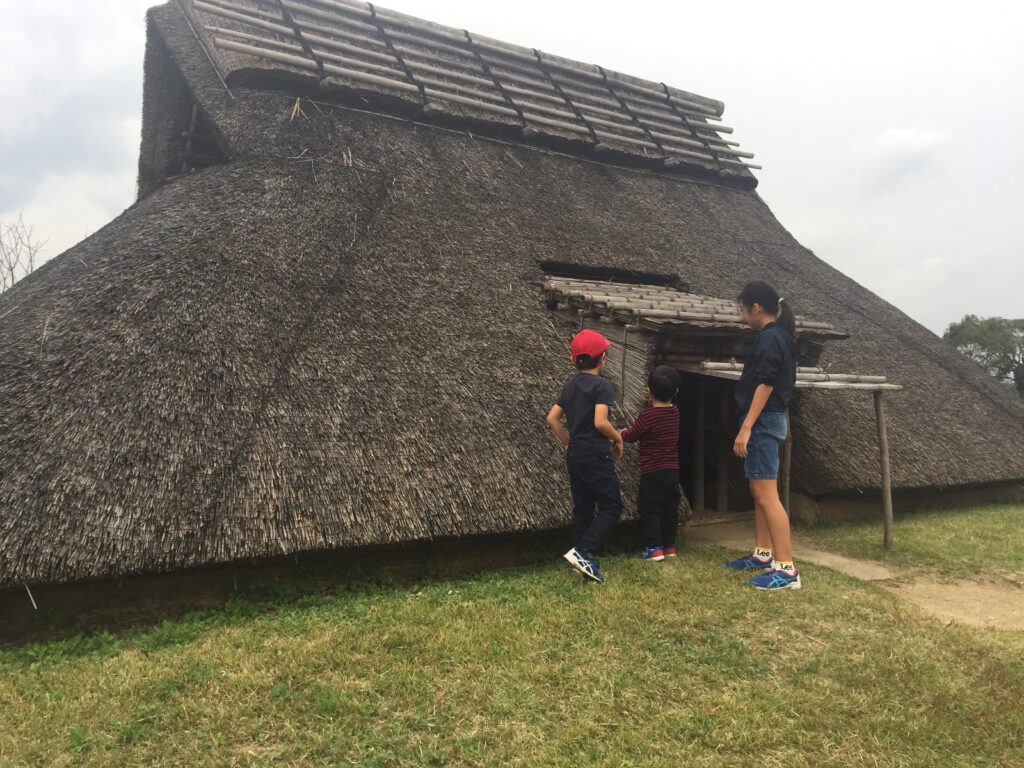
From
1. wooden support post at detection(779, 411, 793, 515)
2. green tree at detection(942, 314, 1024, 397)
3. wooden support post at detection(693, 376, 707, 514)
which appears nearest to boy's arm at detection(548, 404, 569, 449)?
wooden support post at detection(779, 411, 793, 515)

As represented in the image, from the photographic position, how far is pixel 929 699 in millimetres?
2908

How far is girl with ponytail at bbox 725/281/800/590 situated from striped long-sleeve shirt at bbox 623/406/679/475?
0.56 m

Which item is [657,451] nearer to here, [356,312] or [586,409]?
[586,409]

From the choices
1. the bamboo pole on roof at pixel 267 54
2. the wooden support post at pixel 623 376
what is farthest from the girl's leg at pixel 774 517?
the bamboo pole on roof at pixel 267 54

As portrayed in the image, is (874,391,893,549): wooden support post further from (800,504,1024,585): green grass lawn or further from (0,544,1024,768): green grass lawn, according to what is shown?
(0,544,1024,768): green grass lawn

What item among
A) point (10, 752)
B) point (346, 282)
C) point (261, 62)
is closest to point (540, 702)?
point (10, 752)

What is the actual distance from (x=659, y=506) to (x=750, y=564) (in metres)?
0.82

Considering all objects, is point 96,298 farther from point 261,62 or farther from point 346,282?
point 261,62

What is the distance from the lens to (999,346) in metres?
17.8

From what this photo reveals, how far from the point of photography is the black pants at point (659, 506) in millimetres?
4887

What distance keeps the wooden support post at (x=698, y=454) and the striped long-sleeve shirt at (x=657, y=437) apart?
→ 2604mm

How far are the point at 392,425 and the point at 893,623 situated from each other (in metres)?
3.65

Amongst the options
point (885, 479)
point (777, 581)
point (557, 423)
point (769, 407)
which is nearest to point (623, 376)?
point (557, 423)

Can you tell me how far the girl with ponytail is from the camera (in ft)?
14.1
